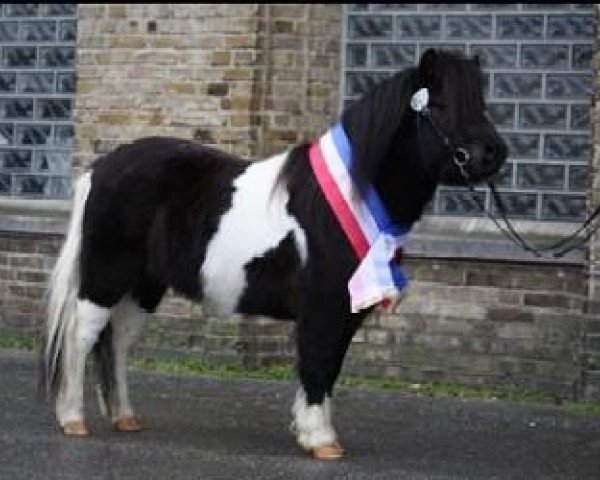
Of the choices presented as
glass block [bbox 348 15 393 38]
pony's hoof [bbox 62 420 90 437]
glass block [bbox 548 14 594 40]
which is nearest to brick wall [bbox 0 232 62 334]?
glass block [bbox 348 15 393 38]

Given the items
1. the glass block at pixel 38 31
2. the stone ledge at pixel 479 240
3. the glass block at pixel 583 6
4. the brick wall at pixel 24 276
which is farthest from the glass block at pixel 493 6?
the brick wall at pixel 24 276

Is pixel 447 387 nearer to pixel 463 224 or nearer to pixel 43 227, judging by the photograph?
pixel 463 224

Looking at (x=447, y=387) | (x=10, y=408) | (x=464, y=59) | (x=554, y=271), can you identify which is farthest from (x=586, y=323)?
(x=10, y=408)

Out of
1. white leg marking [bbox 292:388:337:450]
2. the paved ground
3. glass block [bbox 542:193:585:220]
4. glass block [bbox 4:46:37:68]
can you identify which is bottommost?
the paved ground

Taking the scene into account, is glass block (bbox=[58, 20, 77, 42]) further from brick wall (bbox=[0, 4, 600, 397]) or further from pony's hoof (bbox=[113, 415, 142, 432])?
pony's hoof (bbox=[113, 415, 142, 432])

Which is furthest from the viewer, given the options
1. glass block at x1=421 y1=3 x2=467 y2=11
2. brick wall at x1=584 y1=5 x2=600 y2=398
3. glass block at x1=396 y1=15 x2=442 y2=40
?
glass block at x1=396 y1=15 x2=442 y2=40

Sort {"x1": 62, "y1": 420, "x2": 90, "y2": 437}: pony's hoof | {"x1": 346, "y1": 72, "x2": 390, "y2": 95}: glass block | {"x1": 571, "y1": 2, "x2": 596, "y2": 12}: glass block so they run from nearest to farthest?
{"x1": 62, "y1": 420, "x2": 90, "y2": 437}: pony's hoof < {"x1": 571, "y1": 2, "x2": 596, "y2": 12}: glass block < {"x1": 346, "y1": 72, "x2": 390, "y2": 95}: glass block

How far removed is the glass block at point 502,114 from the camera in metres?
10.2

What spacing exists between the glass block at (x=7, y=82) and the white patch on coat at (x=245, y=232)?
497cm

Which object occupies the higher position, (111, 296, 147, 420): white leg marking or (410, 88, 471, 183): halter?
(410, 88, 471, 183): halter

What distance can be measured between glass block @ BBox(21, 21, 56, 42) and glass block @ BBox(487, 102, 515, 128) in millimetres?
3861

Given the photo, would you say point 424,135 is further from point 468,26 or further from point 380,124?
point 468,26

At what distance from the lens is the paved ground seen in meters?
7.16

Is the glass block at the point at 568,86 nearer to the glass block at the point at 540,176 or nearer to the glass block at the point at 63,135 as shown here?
the glass block at the point at 540,176
